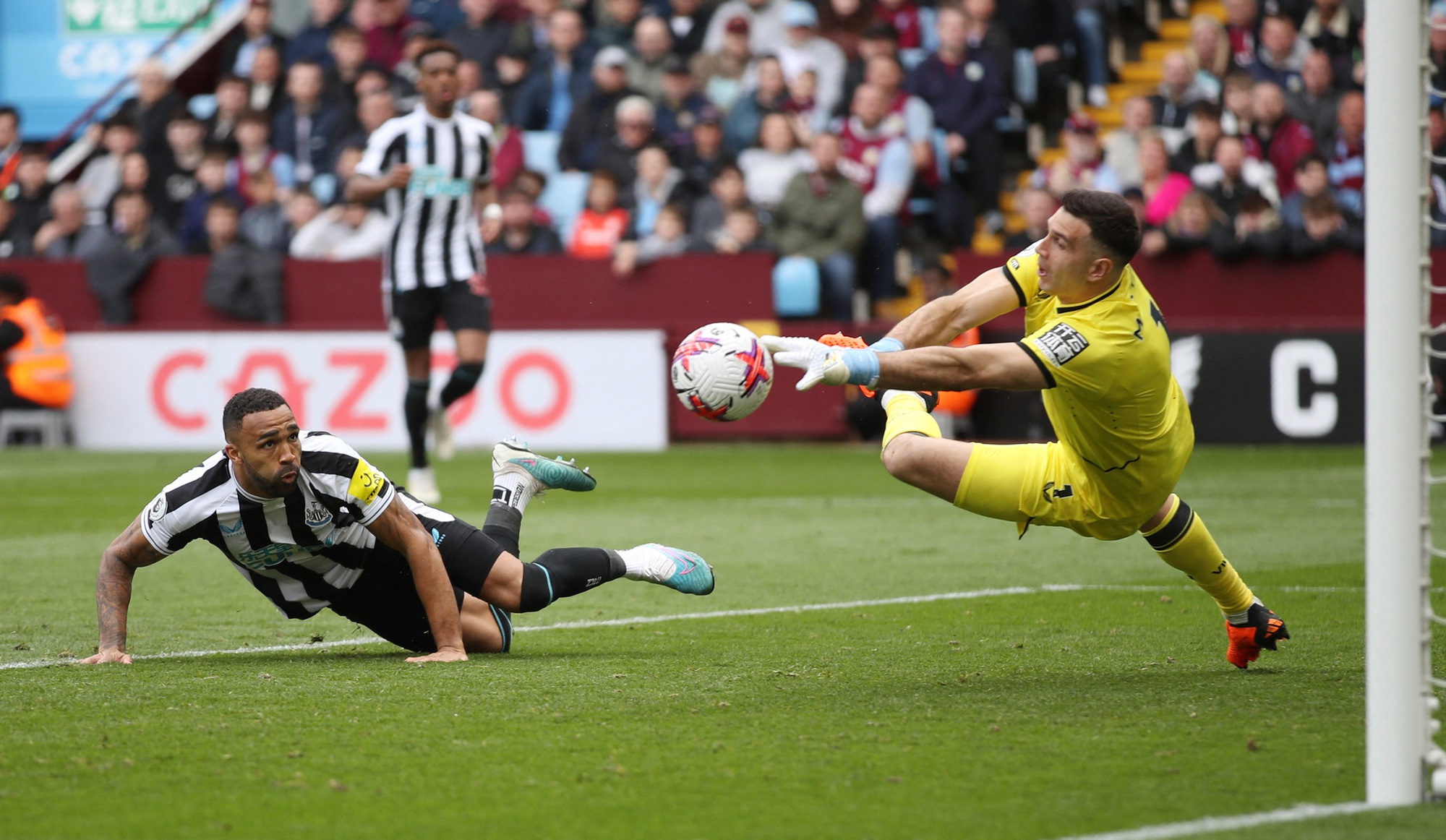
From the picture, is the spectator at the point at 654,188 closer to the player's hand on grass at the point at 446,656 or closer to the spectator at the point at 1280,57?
the spectator at the point at 1280,57

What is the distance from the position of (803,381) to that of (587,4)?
1482cm

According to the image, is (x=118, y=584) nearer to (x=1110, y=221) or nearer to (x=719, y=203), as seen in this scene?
(x=1110, y=221)

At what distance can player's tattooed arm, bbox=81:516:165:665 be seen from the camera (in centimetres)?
584

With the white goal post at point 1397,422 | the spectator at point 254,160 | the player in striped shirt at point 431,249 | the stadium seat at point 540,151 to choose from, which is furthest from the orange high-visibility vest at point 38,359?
the white goal post at point 1397,422

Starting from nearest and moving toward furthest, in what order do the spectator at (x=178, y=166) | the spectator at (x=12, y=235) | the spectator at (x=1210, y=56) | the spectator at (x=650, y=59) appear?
1. the spectator at (x=1210, y=56)
2. the spectator at (x=650, y=59)
3. the spectator at (x=178, y=166)
4. the spectator at (x=12, y=235)

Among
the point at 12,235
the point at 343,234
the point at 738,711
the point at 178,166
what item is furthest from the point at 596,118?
the point at 738,711

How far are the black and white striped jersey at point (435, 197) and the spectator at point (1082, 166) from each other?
233 inches

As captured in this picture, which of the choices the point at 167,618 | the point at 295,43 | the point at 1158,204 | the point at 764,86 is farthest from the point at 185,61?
the point at 167,618

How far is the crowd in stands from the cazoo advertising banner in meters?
0.76

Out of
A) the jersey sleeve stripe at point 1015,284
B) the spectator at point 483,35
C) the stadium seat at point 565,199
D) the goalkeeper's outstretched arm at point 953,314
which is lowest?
the goalkeeper's outstretched arm at point 953,314

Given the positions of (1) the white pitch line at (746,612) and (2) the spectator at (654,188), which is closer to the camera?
(1) the white pitch line at (746,612)

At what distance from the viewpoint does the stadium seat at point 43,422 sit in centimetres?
1689

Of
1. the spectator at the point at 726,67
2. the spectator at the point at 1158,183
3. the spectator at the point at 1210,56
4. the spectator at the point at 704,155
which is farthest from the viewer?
the spectator at the point at 726,67

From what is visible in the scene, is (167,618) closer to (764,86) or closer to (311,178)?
(764,86)
